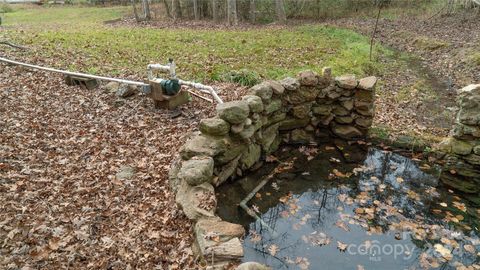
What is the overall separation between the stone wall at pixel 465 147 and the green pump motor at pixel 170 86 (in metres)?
5.21

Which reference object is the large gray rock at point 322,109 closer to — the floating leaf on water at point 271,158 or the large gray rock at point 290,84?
the large gray rock at point 290,84

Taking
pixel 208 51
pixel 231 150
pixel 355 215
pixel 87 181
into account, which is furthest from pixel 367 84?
pixel 208 51

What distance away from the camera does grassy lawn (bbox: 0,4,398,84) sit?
10.5 m

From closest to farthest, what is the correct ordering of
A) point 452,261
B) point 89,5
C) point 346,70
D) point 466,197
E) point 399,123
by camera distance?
point 452,261 < point 466,197 < point 399,123 < point 346,70 < point 89,5

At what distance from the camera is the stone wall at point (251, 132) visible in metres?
4.36

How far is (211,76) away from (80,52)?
482 centimetres

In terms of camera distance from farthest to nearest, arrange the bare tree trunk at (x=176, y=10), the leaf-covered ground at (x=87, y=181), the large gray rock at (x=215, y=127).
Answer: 1. the bare tree trunk at (x=176, y=10)
2. the large gray rock at (x=215, y=127)
3. the leaf-covered ground at (x=87, y=181)

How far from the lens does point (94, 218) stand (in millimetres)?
4793

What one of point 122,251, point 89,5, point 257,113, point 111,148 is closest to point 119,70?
point 111,148

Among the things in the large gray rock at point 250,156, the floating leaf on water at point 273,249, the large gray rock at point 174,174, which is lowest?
the floating leaf on water at point 273,249

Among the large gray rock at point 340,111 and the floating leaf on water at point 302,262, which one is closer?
the floating leaf on water at point 302,262

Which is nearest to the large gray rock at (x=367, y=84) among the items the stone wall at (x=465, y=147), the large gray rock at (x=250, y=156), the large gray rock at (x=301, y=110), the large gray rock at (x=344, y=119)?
the large gray rock at (x=344, y=119)

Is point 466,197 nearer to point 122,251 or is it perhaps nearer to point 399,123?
point 399,123

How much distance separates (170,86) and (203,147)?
242 cm
